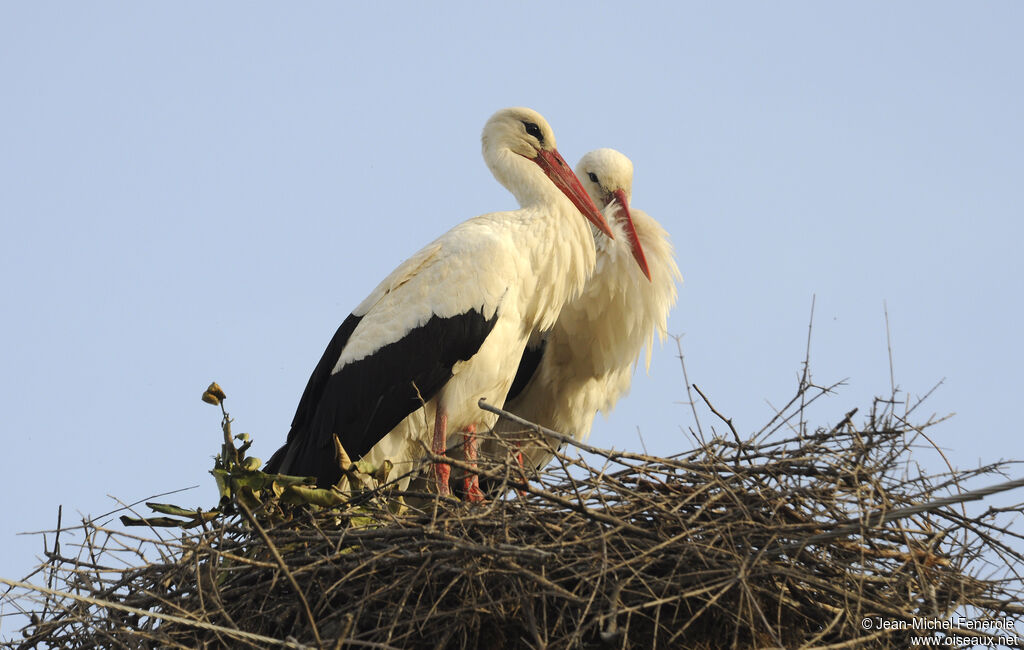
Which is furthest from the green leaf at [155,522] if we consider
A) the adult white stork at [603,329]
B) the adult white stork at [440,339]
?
the adult white stork at [603,329]

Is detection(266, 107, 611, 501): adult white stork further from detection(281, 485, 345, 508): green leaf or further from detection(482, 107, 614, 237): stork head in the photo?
detection(281, 485, 345, 508): green leaf

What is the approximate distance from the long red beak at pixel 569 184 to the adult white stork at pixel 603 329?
0.21 metres

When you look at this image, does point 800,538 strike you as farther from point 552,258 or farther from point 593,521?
point 552,258

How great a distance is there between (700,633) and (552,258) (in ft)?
6.05

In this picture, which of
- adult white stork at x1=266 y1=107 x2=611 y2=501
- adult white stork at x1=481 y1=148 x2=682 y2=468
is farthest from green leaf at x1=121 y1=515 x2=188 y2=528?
adult white stork at x1=481 y1=148 x2=682 y2=468

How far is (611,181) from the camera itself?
5.71 metres

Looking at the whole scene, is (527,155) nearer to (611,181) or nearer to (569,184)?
(569,184)

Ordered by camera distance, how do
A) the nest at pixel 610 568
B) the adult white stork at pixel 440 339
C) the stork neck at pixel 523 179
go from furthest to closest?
1. the stork neck at pixel 523 179
2. the adult white stork at pixel 440 339
3. the nest at pixel 610 568

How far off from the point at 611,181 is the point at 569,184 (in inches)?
16.7

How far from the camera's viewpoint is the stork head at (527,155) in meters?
5.31

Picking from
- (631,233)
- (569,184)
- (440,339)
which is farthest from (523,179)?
(440,339)

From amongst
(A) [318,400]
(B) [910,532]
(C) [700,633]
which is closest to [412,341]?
(A) [318,400]

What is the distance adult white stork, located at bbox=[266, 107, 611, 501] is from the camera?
4707 millimetres

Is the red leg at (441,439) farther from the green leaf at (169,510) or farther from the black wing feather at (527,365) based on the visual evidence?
the green leaf at (169,510)
